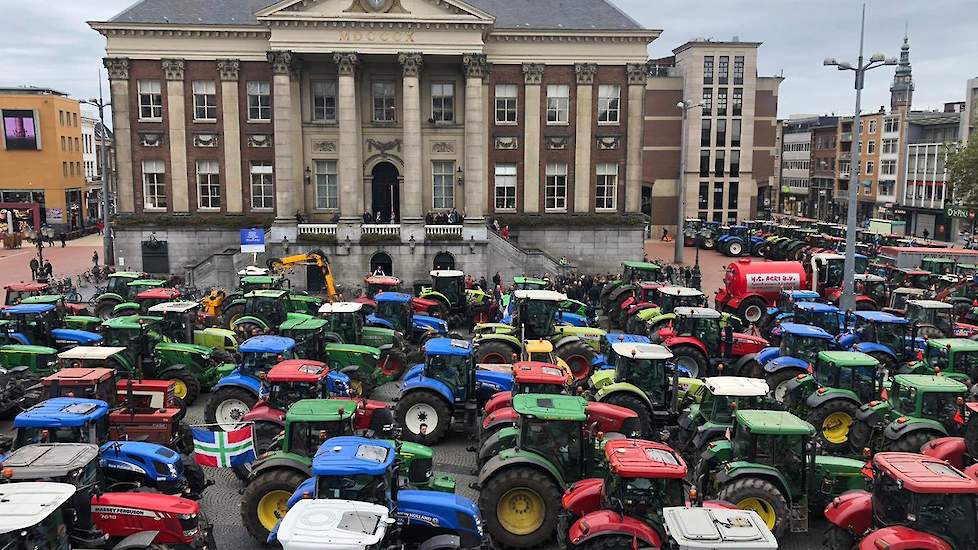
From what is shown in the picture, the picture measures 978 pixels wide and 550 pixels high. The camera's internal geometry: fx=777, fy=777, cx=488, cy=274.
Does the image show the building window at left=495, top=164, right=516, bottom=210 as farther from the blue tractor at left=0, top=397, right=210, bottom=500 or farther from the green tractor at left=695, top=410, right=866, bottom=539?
the blue tractor at left=0, top=397, right=210, bottom=500

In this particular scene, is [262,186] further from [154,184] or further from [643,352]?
[643,352]

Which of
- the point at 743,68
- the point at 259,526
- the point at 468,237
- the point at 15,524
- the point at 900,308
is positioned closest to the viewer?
the point at 15,524

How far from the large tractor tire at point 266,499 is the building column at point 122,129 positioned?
3600cm

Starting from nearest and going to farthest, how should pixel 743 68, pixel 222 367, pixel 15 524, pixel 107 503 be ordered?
1. pixel 15 524
2. pixel 107 503
3. pixel 222 367
4. pixel 743 68

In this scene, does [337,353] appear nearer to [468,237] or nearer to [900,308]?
[468,237]

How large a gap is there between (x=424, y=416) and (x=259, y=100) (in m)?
31.6

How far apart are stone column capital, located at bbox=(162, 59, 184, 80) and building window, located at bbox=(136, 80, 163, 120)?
82cm

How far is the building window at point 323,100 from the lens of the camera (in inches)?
1734

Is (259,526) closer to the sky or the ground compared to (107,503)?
closer to the ground

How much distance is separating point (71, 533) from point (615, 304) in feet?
82.8

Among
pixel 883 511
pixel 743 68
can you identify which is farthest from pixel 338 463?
pixel 743 68

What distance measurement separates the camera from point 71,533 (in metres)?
11.0

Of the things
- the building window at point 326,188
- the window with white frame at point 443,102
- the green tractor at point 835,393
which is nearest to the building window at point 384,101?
the window with white frame at point 443,102

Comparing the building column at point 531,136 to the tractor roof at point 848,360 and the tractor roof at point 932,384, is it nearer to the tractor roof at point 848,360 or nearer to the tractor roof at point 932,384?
the tractor roof at point 848,360
